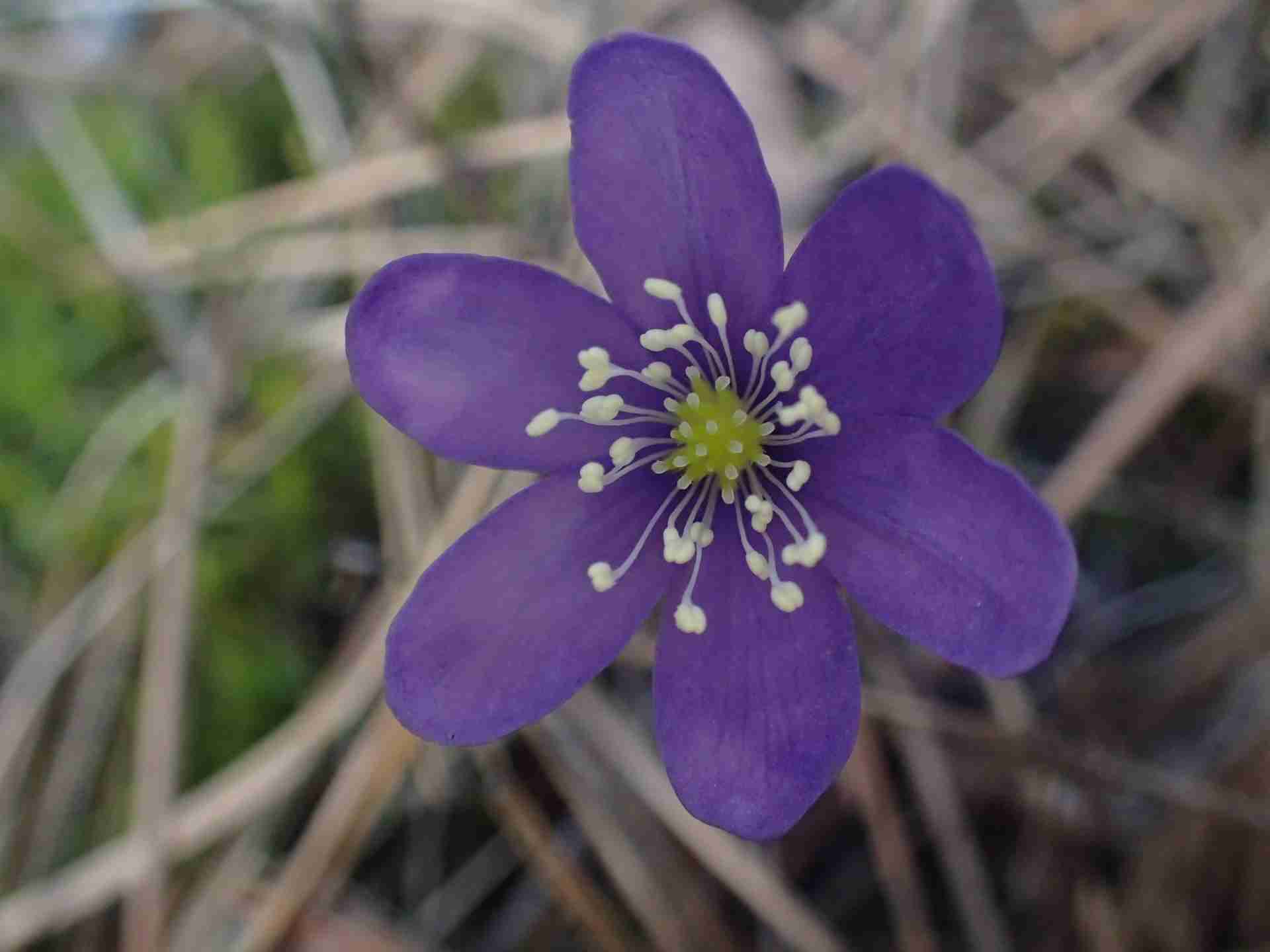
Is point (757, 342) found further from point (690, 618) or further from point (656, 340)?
point (690, 618)

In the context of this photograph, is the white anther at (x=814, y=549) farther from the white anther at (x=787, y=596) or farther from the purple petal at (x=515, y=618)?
the purple petal at (x=515, y=618)

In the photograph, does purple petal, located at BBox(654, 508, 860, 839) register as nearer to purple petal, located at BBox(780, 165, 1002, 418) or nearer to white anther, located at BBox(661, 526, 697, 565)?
white anther, located at BBox(661, 526, 697, 565)

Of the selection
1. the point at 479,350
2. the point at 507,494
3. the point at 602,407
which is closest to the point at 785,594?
the point at 602,407

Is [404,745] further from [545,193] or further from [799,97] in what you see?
[799,97]

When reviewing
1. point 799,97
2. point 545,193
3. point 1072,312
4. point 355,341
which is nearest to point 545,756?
point 355,341

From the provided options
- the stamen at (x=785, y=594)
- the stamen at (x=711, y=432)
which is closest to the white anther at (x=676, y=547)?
the stamen at (x=711, y=432)

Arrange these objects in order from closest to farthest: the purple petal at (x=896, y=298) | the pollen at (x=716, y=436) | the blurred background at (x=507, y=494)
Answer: the purple petal at (x=896, y=298), the pollen at (x=716, y=436), the blurred background at (x=507, y=494)
